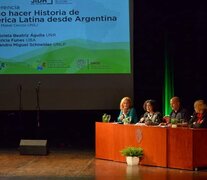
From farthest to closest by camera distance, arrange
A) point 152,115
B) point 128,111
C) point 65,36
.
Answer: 1. point 65,36
2. point 128,111
3. point 152,115

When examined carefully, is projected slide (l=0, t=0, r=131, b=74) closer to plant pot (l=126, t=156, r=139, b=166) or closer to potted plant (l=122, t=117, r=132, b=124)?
potted plant (l=122, t=117, r=132, b=124)

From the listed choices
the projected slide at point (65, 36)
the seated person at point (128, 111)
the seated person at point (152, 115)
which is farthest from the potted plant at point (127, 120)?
the projected slide at point (65, 36)

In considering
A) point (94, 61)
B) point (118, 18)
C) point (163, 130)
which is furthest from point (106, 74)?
point (163, 130)

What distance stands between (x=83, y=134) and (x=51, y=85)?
74.6 inches

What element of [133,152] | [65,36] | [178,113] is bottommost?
[133,152]

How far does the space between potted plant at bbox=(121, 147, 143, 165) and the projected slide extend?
240cm

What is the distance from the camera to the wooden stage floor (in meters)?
7.00

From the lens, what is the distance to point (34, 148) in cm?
935

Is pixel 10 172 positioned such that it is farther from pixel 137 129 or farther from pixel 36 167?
pixel 137 129

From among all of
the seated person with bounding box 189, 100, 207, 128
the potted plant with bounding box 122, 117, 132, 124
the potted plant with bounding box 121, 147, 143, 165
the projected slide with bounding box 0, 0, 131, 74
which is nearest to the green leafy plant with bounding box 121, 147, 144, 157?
the potted plant with bounding box 121, 147, 143, 165

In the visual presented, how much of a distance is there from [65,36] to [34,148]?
2.13 m

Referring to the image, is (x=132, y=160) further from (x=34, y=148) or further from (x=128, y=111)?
(x=34, y=148)

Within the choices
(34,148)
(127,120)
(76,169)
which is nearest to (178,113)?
(127,120)

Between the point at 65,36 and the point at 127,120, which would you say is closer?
the point at 127,120
